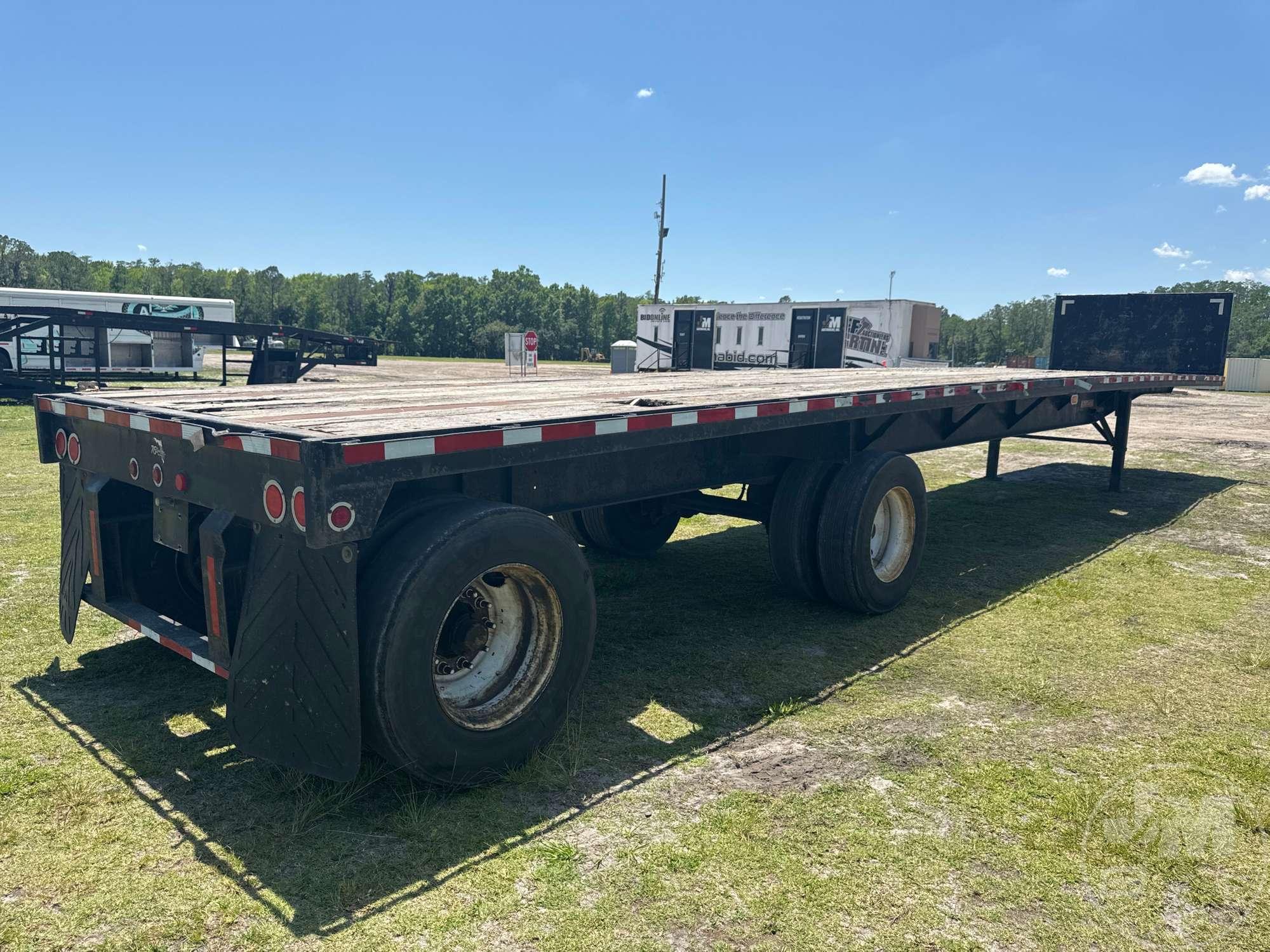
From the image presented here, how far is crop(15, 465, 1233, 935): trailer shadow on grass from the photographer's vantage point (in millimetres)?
3377

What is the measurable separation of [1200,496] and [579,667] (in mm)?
10257

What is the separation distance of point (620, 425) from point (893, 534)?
3.14m

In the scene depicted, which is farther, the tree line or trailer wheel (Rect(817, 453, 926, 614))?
the tree line

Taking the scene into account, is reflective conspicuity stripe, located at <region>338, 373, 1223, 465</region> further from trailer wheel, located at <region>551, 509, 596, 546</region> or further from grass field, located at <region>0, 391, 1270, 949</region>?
trailer wheel, located at <region>551, 509, 596, 546</region>

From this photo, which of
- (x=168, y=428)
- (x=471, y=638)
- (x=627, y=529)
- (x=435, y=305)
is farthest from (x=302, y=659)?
(x=435, y=305)

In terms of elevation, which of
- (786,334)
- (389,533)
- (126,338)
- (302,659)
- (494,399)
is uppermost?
(786,334)

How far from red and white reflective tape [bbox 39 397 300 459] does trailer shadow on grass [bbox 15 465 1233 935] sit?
4.60 feet

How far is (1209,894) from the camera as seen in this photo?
10.6 feet

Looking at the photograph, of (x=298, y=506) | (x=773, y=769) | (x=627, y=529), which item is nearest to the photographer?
(x=298, y=506)

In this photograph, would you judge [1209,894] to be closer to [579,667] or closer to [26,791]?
[579,667]

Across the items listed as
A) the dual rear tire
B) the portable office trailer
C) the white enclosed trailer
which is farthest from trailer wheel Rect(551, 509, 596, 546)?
the portable office trailer

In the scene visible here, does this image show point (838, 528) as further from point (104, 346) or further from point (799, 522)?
point (104, 346)

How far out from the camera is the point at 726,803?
3.79m

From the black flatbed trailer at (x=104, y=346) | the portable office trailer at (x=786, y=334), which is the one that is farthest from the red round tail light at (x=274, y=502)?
the portable office trailer at (x=786, y=334)
